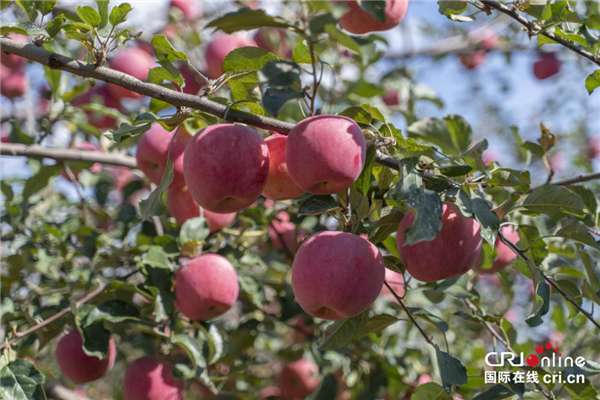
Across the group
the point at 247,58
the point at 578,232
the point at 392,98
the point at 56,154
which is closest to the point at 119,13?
the point at 247,58

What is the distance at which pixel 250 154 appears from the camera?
1.12m

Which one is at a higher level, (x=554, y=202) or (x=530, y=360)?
(x=554, y=202)

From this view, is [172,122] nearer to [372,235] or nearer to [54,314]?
[372,235]

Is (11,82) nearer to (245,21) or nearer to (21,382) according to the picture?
(21,382)

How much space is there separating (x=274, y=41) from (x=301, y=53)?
131cm

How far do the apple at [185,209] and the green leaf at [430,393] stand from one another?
0.73 meters

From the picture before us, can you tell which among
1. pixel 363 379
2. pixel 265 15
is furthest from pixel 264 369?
pixel 265 15

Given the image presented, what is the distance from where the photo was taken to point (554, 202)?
1.31m

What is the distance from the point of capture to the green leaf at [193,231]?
169cm

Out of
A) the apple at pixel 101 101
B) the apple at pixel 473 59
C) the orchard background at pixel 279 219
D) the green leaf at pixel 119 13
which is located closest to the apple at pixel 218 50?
the orchard background at pixel 279 219

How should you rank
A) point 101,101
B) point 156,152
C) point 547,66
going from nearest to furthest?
point 156,152 → point 101,101 → point 547,66

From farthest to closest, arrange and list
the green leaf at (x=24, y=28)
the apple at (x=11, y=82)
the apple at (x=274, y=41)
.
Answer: the apple at (x=11, y=82)
the apple at (x=274, y=41)
the green leaf at (x=24, y=28)

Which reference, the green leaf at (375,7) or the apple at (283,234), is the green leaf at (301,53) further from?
the apple at (283,234)

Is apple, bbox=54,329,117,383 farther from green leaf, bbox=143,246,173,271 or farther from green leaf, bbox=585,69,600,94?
green leaf, bbox=585,69,600,94
